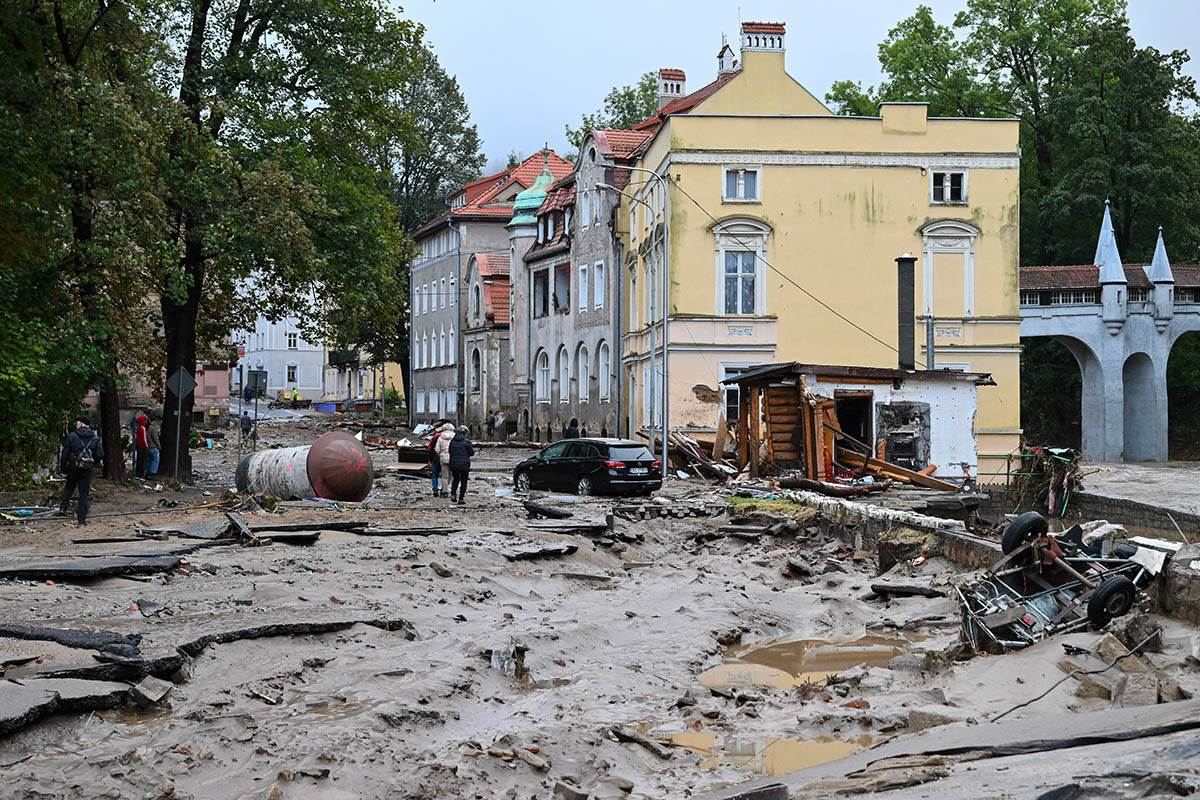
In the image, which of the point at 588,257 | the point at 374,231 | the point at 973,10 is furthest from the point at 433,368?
the point at 374,231

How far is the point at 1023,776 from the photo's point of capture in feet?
23.6

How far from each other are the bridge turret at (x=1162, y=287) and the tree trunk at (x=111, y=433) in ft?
134

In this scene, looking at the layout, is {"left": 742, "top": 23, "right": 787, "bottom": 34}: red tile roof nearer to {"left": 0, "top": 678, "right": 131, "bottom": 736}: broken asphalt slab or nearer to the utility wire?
the utility wire

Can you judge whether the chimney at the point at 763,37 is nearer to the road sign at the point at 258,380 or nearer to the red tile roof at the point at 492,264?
the road sign at the point at 258,380

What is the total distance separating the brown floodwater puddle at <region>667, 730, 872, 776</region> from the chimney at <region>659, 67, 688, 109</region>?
50738mm

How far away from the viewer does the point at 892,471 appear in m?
30.3

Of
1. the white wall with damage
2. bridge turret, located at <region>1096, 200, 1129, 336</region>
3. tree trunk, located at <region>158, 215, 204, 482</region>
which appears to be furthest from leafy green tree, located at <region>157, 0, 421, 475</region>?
bridge turret, located at <region>1096, 200, 1129, 336</region>

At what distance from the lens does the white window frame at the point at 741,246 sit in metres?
42.9

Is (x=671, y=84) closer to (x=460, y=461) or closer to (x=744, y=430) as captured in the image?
(x=744, y=430)

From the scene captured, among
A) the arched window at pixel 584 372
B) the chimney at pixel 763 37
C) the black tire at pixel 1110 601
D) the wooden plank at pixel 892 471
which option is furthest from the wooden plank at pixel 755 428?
the black tire at pixel 1110 601

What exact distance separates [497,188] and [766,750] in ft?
213

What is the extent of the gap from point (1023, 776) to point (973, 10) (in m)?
63.0

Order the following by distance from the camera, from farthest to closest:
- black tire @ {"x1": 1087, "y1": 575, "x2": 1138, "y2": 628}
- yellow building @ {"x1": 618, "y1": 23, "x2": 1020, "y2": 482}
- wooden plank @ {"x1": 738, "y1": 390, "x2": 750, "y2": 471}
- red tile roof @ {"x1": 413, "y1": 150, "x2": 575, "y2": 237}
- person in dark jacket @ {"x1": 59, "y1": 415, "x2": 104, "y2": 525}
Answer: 1. red tile roof @ {"x1": 413, "y1": 150, "x2": 575, "y2": 237}
2. yellow building @ {"x1": 618, "y1": 23, "x2": 1020, "y2": 482}
3. wooden plank @ {"x1": 738, "y1": 390, "x2": 750, "y2": 471}
4. person in dark jacket @ {"x1": 59, "y1": 415, "x2": 104, "y2": 525}
5. black tire @ {"x1": 1087, "y1": 575, "x2": 1138, "y2": 628}

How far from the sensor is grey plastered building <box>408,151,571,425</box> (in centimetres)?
7081
